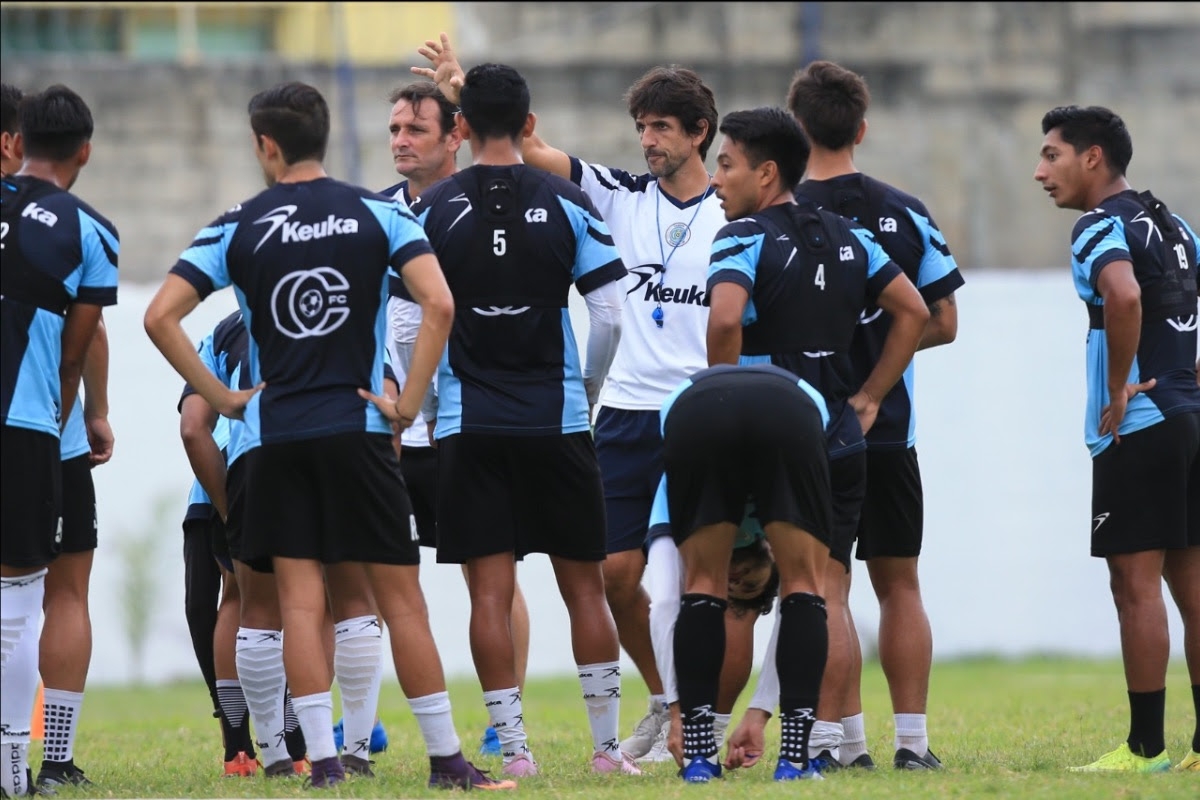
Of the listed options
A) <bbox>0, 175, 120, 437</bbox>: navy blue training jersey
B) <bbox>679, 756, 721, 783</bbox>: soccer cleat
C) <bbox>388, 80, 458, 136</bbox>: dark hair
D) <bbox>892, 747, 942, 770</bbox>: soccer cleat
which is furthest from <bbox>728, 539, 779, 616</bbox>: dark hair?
<bbox>388, 80, 458, 136</bbox>: dark hair

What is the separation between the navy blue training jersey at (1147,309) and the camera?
7262 millimetres

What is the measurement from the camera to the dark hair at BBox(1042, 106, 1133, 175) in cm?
749

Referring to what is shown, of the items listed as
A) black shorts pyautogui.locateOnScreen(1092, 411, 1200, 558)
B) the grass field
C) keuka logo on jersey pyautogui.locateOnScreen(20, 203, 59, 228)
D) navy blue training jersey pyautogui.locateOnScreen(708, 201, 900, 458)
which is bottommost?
the grass field

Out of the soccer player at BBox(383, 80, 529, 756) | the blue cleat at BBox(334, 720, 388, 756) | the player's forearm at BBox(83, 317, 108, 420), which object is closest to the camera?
the player's forearm at BBox(83, 317, 108, 420)

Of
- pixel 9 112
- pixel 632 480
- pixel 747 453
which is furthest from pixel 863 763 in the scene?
pixel 9 112

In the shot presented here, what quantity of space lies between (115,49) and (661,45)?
27.8ft

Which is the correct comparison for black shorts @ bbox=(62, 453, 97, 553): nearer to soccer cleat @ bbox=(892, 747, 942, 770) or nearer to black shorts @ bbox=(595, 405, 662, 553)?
black shorts @ bbox=(595, 405, 662, 553)

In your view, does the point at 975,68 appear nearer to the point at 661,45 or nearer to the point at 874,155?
the point at 874,155

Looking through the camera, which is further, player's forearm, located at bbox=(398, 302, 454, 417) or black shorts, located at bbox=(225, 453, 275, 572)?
black shorts, located at bbox=(225, 453, 275, 572)

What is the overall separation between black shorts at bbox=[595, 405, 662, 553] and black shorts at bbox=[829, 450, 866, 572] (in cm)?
106

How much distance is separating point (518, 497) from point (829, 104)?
191cm

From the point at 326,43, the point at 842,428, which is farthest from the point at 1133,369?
the point at 326,43

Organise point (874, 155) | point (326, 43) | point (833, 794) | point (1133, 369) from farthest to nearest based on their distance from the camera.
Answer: point (326, 43) < point (874, 155) < point (1133, 369) < point (833, 794)

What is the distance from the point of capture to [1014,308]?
1598 centimetres
